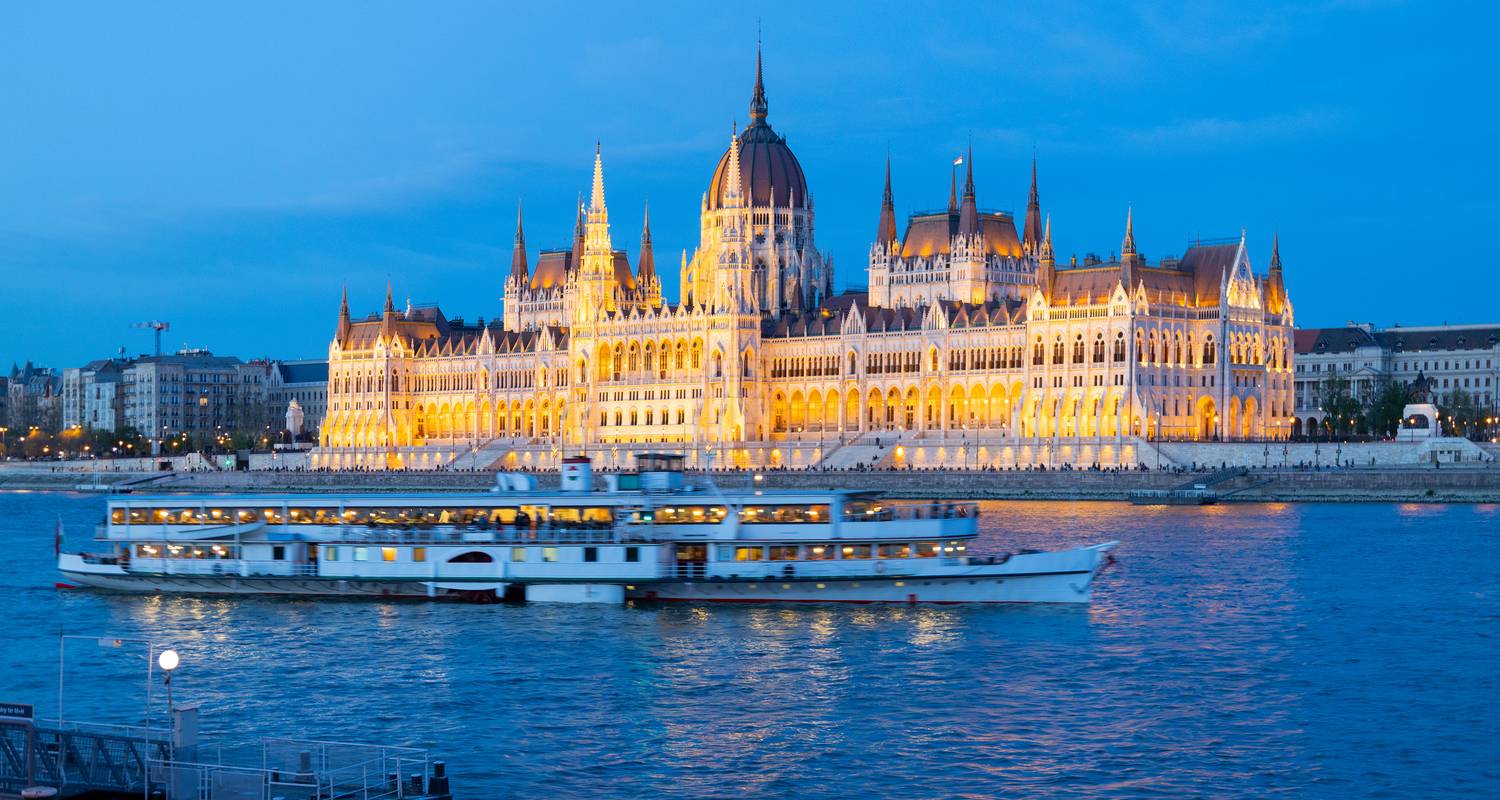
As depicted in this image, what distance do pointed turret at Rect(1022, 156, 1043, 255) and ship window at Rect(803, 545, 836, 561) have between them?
357 ft

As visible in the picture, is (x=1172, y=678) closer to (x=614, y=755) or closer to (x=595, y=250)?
(x=614, y=755)

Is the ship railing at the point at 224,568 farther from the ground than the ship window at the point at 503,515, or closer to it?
→ closer to it

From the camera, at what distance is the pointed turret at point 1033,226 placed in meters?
166

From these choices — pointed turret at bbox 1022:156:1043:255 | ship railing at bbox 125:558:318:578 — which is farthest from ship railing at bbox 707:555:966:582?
pointed turret at bbox 1022:156:1043:255

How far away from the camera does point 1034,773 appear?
120ft

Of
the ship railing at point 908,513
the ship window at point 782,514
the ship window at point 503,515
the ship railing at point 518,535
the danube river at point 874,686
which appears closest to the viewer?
the danube river at point 874,686

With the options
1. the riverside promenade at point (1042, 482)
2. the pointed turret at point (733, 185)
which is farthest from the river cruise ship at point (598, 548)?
the pointed turret at point (733, 185)

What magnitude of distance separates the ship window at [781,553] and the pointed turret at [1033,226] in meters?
109

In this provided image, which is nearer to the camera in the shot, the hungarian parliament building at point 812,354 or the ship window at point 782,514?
the ship window at point 782,514

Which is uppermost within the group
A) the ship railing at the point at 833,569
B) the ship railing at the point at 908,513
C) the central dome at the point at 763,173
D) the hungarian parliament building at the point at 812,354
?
the central dome at the point at 763,173

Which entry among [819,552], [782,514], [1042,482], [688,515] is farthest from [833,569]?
[1042,482]

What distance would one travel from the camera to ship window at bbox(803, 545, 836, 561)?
6000cm

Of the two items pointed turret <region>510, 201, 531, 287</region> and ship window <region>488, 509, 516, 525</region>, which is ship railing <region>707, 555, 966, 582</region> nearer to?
ship window <region>488, 509, 516, 525</region>

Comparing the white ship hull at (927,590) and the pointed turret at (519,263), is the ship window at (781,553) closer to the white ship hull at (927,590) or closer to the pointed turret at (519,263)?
the white ship hull at (927,590)
